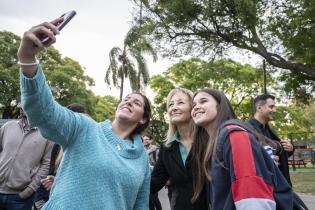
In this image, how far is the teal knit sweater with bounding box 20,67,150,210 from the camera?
2.01m

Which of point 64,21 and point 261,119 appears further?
point 261,119

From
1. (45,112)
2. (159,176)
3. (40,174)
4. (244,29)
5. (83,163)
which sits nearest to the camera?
(45,112)

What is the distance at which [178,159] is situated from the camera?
3.47 meters

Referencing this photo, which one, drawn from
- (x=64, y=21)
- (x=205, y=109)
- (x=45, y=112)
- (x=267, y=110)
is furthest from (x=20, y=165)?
(x=267, y=110)

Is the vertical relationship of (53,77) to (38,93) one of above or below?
above

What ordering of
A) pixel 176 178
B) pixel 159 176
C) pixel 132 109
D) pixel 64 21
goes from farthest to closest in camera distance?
pixel 159 176 → pixel 176 178 → pixel 132 109 → pixel 64 21

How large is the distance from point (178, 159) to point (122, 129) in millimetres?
826

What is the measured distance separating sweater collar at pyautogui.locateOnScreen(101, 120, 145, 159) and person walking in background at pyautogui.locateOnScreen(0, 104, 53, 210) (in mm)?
1892

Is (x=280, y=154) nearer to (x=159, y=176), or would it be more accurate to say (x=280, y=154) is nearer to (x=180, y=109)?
(x=180, y=109)

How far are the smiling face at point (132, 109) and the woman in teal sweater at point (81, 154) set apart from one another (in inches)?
8.8

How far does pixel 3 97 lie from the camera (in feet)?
104

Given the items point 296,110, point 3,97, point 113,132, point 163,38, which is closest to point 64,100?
point 3,97

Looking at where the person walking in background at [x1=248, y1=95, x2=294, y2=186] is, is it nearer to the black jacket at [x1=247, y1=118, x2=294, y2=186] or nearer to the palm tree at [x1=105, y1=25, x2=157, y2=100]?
the black jacket at [x1=247, y1=118, x2=294, y2=186]

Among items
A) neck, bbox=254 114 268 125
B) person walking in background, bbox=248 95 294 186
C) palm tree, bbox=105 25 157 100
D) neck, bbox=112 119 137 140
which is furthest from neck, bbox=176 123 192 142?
palm tree, bbox=105 25 157 100
